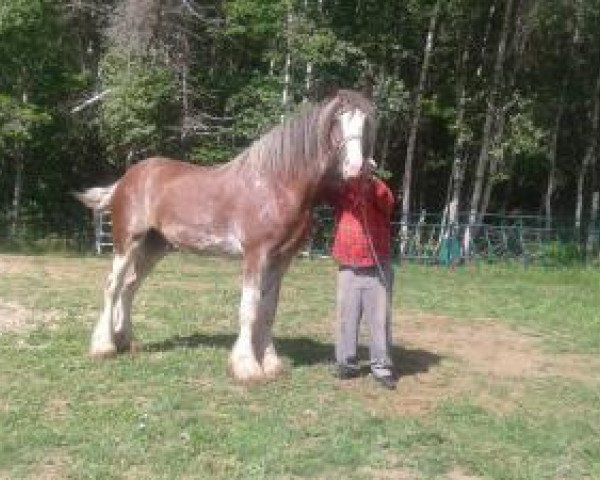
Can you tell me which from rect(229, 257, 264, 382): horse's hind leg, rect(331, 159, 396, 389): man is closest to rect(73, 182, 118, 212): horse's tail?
rect(229, 257, 264, 382): horse's hind leg

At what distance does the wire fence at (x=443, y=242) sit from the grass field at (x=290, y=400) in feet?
32.0

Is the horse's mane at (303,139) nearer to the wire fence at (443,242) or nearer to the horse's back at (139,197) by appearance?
the horse's back at (139,197)

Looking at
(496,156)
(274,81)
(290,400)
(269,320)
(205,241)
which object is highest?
(274,81)

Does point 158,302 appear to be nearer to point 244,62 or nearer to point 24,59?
point 24,59

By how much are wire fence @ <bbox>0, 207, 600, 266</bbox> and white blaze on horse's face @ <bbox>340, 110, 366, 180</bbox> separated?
45.6 ft

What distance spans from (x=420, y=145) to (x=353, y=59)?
6518 millimetres

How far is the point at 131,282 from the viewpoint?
9.06 meters

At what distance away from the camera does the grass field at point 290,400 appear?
6234 millimetres

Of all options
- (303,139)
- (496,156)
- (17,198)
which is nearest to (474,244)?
(496,156)

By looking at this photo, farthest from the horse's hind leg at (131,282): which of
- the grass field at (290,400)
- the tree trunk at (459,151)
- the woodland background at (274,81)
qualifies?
the tree trunk at (459,151)

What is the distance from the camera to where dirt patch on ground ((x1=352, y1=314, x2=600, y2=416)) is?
310 inches

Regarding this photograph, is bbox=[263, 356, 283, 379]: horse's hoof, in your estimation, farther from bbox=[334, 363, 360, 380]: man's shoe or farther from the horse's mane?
the horse's mane

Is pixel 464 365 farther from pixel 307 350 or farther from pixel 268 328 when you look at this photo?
pixel 268 328

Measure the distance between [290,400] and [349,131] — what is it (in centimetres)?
208
